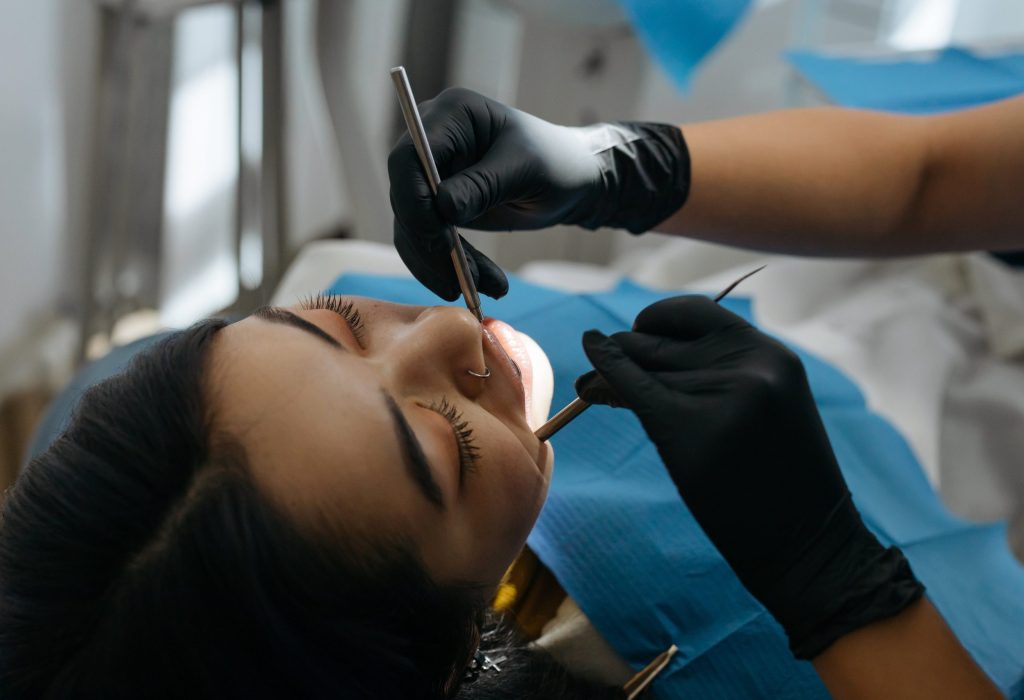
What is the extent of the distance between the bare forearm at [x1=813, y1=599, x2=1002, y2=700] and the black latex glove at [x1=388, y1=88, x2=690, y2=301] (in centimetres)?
42

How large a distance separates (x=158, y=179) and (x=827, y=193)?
4.83ft

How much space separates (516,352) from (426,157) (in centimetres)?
20

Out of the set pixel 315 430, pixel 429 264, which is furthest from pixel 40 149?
pixel 315 430

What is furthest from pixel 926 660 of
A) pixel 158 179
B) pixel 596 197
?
pixel 158 179

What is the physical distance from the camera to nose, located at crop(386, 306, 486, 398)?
0.75 metres

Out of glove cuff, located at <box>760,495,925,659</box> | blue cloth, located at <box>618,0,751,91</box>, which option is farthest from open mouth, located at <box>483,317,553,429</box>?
blue cloth, located at <box>618,0,751,91</box>

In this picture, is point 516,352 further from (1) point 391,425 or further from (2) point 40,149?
(2) point 40,149

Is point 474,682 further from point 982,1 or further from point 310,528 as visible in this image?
point 982,1

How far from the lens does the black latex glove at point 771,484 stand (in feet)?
2.24

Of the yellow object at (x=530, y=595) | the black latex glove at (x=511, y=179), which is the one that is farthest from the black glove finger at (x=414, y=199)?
the yellow object at (x=530, y=595)

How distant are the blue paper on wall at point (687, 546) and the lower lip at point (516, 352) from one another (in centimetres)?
18

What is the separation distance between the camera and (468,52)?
2.33m

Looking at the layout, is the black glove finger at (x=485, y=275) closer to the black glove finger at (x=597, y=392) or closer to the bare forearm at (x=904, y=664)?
the black glove finger at (x=597, y=392)

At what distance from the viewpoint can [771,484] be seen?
689 mm
